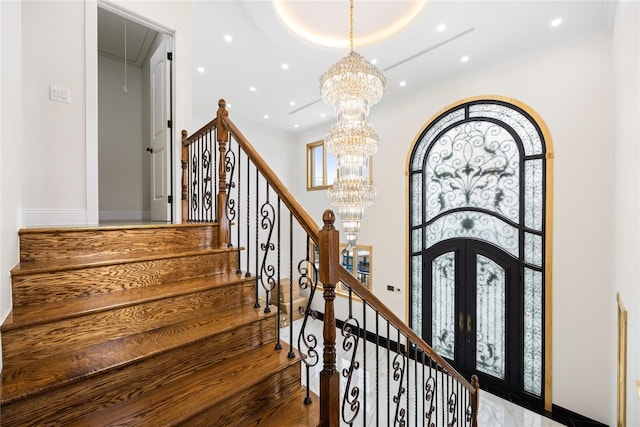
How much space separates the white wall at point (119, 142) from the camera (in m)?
4.32

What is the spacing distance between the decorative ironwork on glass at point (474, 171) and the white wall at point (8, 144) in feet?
16.4

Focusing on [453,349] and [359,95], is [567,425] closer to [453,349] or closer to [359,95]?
[453,349]

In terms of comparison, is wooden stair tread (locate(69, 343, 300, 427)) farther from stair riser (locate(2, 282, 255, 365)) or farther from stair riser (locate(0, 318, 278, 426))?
stair riser (locate(2, 282, 255, 365))

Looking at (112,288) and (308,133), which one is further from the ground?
(308,133)

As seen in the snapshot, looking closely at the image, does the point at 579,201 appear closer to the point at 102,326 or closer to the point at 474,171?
the point at 474,171

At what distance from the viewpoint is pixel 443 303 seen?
15.4ft

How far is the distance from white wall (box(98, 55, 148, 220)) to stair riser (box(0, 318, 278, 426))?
4039mm

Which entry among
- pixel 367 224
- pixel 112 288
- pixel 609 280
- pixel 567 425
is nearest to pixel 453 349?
pixel 567 425

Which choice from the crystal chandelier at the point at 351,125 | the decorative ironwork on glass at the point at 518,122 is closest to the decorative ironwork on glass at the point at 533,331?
the decorative ironwork on glass at the point at 518,122

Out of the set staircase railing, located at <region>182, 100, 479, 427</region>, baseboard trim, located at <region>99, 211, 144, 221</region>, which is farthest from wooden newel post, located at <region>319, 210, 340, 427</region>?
baseboard trim, located at <region>99, 211, 144, 221</region>

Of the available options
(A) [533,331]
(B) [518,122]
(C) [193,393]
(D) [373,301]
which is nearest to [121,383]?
(C) [193,393]

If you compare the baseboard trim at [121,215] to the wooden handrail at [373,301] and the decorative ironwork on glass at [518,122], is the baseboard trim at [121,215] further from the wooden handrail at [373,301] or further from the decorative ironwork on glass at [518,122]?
the decorative ironwork on glass at [518,122]

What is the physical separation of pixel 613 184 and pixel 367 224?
145 inches

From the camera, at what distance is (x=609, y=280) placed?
10.6ft
